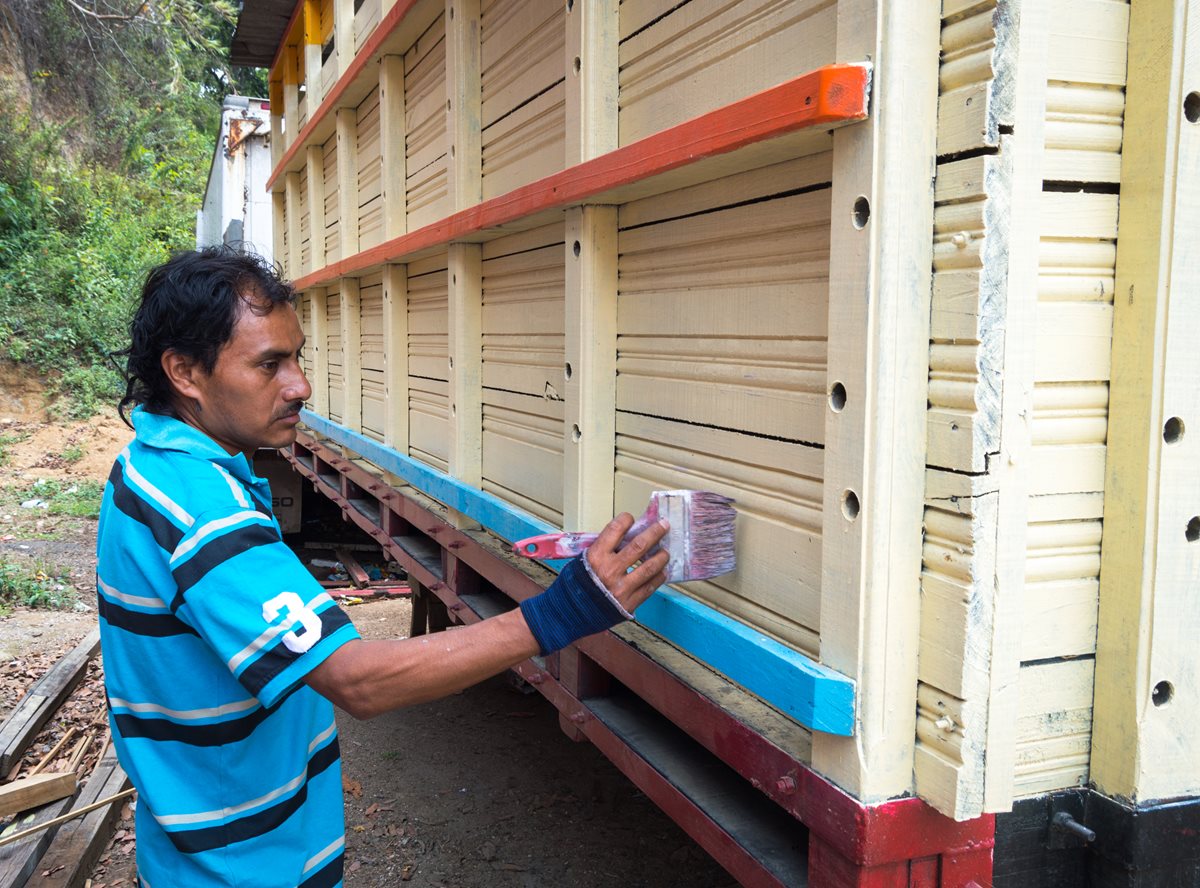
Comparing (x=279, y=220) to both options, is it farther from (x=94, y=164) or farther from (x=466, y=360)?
(x=94, y=164)

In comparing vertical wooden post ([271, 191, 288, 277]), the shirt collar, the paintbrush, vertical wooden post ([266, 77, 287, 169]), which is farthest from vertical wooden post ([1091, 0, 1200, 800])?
vertical wooden post ([266, 77, 287, 169])

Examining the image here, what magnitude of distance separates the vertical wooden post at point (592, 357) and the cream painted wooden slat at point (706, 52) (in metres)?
0.22

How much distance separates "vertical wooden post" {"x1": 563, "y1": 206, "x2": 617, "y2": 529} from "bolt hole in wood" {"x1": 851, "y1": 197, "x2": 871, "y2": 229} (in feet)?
2.99

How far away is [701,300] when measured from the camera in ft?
6.21

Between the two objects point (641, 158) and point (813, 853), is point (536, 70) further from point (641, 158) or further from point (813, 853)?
point (813, 853)

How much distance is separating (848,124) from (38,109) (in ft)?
70.0

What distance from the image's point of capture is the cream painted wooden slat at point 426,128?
11.8 ft

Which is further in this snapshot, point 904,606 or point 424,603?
point 424,603

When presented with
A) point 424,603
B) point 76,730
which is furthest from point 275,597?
point 76,730

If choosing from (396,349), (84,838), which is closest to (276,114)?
(396,349)

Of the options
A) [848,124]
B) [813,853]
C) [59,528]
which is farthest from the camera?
[59,528]

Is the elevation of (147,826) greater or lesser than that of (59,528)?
greater

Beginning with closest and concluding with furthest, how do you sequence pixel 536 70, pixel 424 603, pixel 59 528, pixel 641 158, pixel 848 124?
pixel 848 124 → pixel 641 158 → pixel 536 70 → pixel 424 603 → pixel 59 528

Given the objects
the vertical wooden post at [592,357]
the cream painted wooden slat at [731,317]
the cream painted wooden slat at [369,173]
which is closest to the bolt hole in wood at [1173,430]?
the cream painted wooden slat at [731,317]
